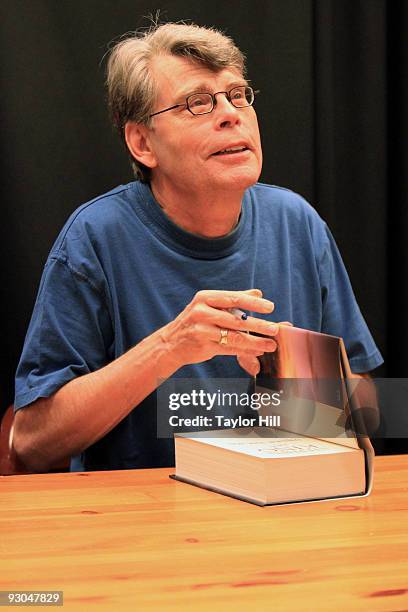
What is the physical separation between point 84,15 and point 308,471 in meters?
1.52

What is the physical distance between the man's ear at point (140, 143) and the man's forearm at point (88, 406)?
491mm

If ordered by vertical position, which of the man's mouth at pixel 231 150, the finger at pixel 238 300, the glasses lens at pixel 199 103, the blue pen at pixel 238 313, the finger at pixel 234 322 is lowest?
the finger at pixel 234 322

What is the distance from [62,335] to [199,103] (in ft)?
1.78

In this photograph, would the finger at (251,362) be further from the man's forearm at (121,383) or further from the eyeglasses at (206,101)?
the eyeglasses at (206,101)

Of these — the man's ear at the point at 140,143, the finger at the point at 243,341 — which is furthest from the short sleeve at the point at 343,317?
the finger at the point at 243,341

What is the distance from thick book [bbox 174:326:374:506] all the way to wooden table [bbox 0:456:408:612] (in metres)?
0.03

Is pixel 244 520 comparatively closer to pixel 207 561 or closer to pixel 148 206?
pixel 207 561

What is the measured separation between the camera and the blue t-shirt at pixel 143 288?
180 centimetres

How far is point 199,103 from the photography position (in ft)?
6.15

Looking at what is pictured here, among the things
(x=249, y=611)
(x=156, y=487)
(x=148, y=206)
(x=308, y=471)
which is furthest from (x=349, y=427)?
(x=148, y=206)

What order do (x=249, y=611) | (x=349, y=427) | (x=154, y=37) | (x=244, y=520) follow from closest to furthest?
1. (x=249, y=611)
2. (x=244, y=520)
3. (x=349, y=427)
4. (x=154, y=37)

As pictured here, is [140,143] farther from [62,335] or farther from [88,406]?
[88,406]

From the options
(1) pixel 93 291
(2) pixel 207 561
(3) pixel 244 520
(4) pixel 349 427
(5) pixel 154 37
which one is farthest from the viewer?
(5) pixel 154 37

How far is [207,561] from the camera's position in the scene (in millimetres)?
1006
